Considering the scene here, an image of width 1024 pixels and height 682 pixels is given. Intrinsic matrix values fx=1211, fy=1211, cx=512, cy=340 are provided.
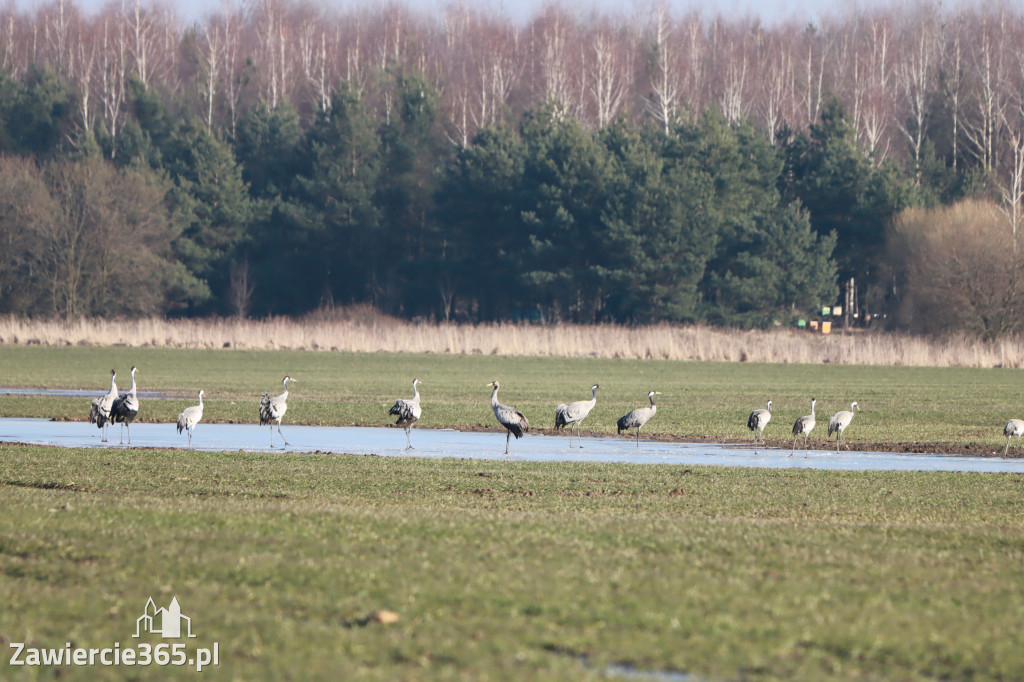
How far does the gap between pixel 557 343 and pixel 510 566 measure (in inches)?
1958

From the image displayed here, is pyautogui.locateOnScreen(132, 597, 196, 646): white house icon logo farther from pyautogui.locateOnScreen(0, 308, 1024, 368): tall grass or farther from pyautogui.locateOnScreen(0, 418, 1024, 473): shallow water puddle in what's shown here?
pyautogui.locateOnScreen(0, 308, 1024, 368): tall grass

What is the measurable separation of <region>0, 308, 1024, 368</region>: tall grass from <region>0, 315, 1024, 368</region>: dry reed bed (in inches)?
2.0

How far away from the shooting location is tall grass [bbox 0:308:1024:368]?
186ft

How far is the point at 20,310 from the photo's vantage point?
252 ft

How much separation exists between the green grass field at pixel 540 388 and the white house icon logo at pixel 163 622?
64.7 feet

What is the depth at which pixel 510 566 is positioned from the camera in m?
9.78

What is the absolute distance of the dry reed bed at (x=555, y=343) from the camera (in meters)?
56.8

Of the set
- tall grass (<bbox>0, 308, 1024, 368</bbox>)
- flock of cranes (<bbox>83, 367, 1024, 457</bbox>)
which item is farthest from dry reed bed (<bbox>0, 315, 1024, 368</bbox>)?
flock of cranes (<bbox>83, 367, 1024, 457</bbox>)

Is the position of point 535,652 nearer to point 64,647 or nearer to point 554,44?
point 64,647
